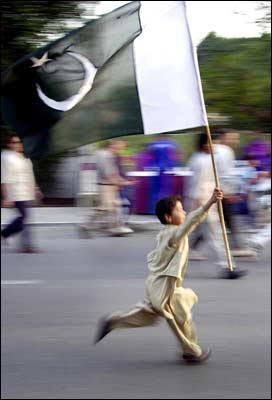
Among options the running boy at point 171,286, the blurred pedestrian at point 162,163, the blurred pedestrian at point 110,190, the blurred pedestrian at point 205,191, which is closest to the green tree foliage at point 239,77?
the blurred pedestrian at point 162,163

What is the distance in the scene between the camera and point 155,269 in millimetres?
6094

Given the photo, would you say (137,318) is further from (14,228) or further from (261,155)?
(261,155)

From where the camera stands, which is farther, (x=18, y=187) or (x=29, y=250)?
(x=29, y=250)

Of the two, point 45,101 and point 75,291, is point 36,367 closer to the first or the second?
point 45,101

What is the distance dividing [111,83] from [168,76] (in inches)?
13.9

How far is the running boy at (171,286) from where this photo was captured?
5.91 metres

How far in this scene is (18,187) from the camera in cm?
1077

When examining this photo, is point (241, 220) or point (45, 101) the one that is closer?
point (45, 101)

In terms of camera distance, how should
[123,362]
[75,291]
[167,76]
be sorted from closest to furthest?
[167,76], [123,362], [75,291]

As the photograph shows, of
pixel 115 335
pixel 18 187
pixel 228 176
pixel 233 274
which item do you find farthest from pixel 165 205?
pixel 18 187

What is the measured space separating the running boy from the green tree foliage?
7872 mm

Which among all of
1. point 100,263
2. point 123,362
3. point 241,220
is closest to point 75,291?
point 100,263

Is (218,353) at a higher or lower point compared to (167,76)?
lower

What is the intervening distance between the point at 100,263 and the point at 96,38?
5.51m
